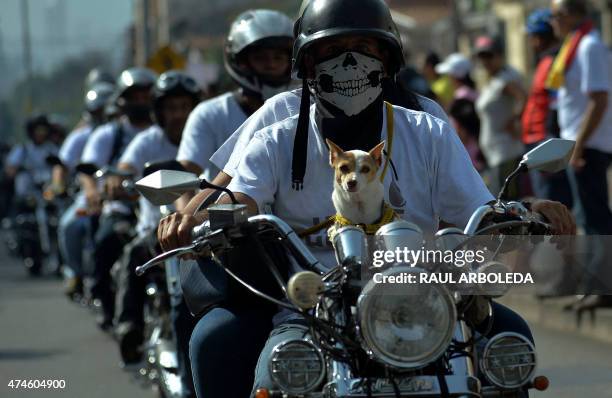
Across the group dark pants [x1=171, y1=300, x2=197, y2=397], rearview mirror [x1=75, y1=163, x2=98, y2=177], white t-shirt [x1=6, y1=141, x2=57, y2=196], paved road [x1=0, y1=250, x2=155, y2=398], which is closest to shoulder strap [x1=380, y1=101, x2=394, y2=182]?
dark pants [x1=171, y1=300, x2=197, y2=397]

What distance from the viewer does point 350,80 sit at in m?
4.78

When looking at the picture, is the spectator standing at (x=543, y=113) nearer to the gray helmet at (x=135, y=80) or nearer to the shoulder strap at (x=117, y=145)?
the gray helmet at (x=135, y=80)

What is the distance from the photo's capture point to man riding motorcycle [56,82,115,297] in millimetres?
13359

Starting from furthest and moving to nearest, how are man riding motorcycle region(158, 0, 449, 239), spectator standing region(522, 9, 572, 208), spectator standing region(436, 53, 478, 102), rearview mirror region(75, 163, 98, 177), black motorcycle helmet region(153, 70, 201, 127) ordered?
1. spectator standing region(436, 53, 478, 102)
2. spectator standing region(522, 9, 572, 208)
3. black motorcycle helmet region(153, 70, 201, 127)
4. rearview mirror region(75, 163, 98, 177)
5. man riding motorcycle region(158, 0, 449, 239)

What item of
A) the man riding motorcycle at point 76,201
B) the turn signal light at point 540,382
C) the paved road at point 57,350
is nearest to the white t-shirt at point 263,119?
the turn signal light at point 540,382

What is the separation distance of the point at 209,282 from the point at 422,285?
4.12 ft

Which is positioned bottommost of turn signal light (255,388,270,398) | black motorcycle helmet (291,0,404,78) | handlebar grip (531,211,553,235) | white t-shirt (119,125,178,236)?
white t-shirt (119,125,178,236)

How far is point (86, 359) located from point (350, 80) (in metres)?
6.13

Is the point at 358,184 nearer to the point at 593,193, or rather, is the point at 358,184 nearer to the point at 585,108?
the point at 593,193

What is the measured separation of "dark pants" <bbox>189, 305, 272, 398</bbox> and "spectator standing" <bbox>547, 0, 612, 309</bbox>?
5583 millimetres

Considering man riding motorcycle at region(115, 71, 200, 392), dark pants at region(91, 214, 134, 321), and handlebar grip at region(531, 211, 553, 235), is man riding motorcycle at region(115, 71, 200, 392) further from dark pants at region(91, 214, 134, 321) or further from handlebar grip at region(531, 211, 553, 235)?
handlebar grip at region(531, 211, 553, 235)

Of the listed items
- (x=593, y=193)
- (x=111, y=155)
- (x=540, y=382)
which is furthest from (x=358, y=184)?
(x=111, y=155)

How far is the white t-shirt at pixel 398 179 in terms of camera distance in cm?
474

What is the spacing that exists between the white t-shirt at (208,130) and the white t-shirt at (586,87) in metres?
3.32
